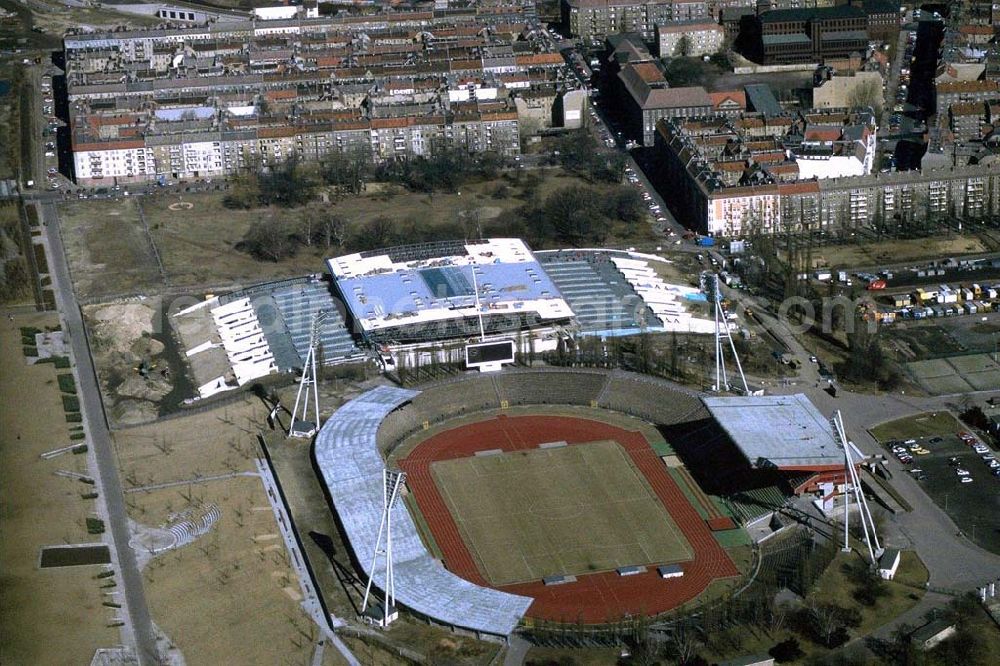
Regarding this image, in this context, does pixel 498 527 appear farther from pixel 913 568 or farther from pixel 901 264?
pixel 901 264

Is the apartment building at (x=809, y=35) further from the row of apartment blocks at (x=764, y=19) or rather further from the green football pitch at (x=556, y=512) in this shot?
the green football pitch at (x=556, y=512)

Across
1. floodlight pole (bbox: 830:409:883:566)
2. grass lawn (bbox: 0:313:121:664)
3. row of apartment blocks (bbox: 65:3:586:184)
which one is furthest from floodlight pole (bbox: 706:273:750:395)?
row of apartment blocks (bbox: 65:3:586:184)

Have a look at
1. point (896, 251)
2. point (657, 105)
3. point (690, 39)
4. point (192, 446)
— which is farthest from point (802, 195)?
point (192, 446)

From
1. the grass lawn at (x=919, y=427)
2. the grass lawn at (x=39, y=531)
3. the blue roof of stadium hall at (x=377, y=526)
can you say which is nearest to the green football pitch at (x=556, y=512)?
the blue roof of stadium hall at (x=377, y=526)

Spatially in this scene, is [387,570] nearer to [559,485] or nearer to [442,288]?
[559,485]

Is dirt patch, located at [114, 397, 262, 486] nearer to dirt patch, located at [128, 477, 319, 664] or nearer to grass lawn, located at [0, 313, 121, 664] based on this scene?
dirt patch, located at [128, 477, 319, 664]

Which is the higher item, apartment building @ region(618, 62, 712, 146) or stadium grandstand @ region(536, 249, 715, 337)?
apartment building @ region(618, 62, 712, 146)

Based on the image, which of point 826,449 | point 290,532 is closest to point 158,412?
point 290,532
